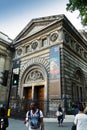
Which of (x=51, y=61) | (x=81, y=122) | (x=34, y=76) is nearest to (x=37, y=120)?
(x=81, y=122)

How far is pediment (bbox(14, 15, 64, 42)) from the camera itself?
22.0 m

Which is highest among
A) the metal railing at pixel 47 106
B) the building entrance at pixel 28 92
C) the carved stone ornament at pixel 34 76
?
the carved stone ornament at pixel 34 76

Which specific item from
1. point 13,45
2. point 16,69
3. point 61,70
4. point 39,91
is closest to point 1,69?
point 16,69

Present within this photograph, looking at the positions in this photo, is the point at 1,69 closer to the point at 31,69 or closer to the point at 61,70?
the point at 31,69

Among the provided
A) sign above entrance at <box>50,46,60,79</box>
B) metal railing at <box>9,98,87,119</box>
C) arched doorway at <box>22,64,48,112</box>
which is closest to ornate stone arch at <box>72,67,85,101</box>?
metal railing at <box>9,98,87,119</box>

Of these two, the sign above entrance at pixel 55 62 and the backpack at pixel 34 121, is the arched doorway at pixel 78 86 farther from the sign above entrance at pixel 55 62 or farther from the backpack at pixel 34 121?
the backpack at pixel 34 121

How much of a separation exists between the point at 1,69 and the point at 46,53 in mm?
7582

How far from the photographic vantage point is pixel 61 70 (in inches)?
712

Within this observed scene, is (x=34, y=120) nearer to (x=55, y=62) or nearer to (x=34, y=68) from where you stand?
(x=55, y=62)

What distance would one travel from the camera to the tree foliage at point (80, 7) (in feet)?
34.4

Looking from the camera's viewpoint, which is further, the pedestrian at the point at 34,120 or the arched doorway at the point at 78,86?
the arched doorway at the point at 78,86

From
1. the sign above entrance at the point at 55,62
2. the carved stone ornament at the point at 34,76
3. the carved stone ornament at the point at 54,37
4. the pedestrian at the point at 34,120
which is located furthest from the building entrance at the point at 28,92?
the pedestrian at the point at 34,120

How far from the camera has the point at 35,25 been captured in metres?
24.3

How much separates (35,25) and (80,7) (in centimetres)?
1417
